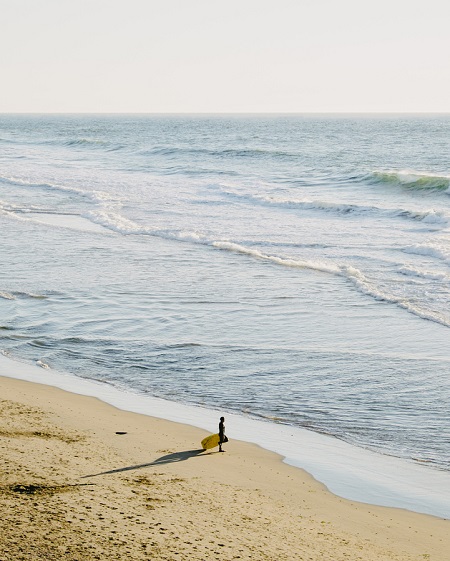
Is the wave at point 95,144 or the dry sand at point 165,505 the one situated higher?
the wave at point 95,144

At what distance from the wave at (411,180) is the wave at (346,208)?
848 centimetres

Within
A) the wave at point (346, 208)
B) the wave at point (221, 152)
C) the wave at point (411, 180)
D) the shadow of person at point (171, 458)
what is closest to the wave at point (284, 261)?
the shadow of person at point (171, 458)

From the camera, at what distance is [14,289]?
57.8 ft

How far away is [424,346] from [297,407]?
356 cm

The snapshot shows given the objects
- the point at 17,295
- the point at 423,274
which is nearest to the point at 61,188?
the point at 17,295

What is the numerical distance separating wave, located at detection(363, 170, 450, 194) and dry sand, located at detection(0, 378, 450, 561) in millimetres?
33276

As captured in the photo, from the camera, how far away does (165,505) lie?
24.7 feet

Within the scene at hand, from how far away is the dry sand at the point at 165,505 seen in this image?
6594mm

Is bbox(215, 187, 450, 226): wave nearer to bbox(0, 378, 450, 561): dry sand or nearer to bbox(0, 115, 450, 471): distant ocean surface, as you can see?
bbox(0, 115, 450, 471): distant ocean surface

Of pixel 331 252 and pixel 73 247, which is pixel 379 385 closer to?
pixel 331 252

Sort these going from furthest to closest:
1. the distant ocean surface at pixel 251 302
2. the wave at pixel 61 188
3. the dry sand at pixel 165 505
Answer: the wave at pixel 61 188, the distant ocean surface at pixel 251 302, the dry sand at pixel 165 505

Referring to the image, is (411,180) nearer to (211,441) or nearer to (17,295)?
(17,295)

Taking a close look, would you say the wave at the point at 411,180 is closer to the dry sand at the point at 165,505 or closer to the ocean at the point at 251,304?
the ocean at the point at 251,304

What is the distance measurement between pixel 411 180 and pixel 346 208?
11577mm
